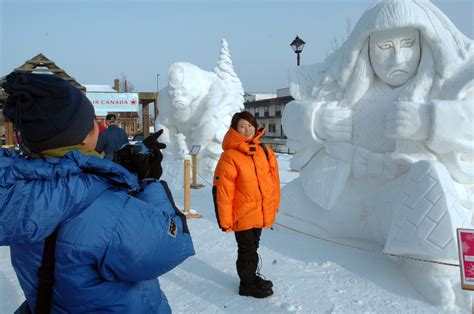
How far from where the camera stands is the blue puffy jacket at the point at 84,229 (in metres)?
1.00

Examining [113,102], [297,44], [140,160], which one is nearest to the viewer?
[140,160]

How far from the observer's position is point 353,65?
3631 millimetres

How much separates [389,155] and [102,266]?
2.94 meters

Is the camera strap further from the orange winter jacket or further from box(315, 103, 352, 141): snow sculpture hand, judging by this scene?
box(315, 103, 352, 141): snow sculpture hand

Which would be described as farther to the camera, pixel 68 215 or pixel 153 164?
pixel 153 164

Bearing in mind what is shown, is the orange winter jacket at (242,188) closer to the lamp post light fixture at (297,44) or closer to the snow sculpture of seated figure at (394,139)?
the snow sculpture of seated figure at (394,139)

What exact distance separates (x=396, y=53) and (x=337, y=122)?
815 millimetres

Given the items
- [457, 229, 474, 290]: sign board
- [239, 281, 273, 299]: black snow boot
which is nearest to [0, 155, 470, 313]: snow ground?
[239, 281, 273, 299]: black snow boot

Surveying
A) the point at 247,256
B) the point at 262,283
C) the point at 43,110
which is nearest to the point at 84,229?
the point at 43,110

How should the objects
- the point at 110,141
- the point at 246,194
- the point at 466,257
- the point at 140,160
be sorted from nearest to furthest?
the point at 140,160 → the point at 466,257 → the point at 246,194 → the point at 110,141

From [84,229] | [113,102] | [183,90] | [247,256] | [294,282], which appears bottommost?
[294,282]

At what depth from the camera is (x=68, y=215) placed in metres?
1.03

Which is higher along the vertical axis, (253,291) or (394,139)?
(394,139)

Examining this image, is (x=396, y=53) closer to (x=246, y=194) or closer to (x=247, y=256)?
(x=246, y=194)
